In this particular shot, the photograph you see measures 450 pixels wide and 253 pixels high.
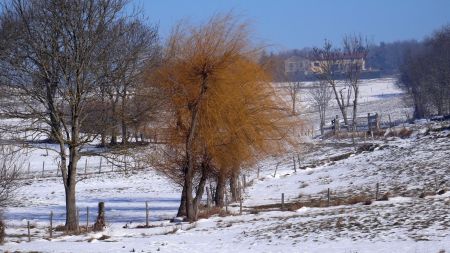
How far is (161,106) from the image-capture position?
2969 cm

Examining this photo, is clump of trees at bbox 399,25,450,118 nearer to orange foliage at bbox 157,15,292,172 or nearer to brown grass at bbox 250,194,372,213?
brown grass at bbox 250,194,372,213

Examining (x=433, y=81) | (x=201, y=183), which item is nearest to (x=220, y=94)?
(x=201, y=183)

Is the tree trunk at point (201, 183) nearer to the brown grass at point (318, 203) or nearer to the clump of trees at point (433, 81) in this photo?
the brown grass at point (318, 203)

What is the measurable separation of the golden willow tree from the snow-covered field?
2374mm

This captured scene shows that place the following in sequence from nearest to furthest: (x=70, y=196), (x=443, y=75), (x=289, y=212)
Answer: (x=70, y=196) < (x=289, y=212) < (x=443, y=75)

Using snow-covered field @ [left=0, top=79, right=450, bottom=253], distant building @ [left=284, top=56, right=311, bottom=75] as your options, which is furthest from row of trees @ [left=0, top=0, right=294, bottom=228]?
distant building @ [left=284, top=56, right=311, bottom=75]

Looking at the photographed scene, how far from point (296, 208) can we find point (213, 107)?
6.10m

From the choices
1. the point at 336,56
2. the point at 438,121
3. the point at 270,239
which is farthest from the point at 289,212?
the point at 336,56

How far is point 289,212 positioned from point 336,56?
8039cm

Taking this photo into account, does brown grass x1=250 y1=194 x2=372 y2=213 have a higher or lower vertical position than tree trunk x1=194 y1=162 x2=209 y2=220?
lower

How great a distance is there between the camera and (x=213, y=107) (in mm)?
29750

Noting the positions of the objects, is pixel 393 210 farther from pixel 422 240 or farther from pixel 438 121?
pixel 438 121

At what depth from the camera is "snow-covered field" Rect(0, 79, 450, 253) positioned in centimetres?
2111

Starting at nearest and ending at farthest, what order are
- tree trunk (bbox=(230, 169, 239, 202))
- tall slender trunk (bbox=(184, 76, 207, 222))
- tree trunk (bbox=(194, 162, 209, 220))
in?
tall slender trunk (bbox=(184, 76, 207, 222)) → tree trunk (bbox=(194, 162, 209, 220)) → tree trunk (bbox=(230, 169, 239, 202))
